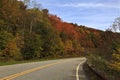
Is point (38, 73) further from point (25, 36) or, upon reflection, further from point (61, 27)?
point (61, 27)

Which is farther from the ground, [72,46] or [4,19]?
[4,19]

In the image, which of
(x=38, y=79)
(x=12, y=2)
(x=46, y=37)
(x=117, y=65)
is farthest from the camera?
(x=46, y=37)

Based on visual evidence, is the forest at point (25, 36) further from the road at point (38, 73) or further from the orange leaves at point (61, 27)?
the road at point (38, 73)

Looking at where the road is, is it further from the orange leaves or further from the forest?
the orange leaves

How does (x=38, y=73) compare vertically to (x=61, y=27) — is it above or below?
below

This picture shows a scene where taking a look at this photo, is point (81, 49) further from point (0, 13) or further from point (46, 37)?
point (0, 13)

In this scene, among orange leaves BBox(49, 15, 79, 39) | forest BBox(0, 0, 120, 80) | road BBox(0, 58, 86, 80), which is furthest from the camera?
orange leaves BBox(49, 15, 79, 39)

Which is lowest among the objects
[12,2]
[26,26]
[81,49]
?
[81,49]

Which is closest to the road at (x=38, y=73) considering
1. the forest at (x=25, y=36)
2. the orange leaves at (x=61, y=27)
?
the forest at (x=25, y=36)

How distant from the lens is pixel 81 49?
128 meters

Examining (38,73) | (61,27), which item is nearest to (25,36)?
(61,27)

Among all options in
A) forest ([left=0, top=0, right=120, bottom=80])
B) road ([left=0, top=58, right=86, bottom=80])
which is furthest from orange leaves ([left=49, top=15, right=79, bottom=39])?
road ([left=0, top=58, right=86, bottom=80])

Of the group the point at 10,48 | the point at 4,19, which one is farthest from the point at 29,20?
the point at 10,48

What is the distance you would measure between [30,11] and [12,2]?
35.2ft
